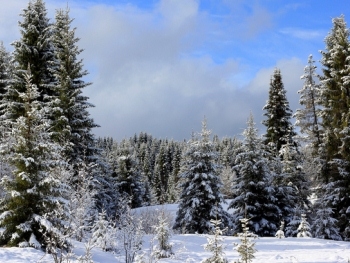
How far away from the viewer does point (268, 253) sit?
1338 cm

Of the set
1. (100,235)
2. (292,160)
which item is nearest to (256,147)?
(292,160)

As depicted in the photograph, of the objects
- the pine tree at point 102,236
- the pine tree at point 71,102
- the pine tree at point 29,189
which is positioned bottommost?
the pine tree at point 102,236

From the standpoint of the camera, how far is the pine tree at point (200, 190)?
23.5 meters

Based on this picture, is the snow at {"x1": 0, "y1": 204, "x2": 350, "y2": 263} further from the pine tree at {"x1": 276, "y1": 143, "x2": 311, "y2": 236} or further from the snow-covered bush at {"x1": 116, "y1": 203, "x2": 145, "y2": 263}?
the pine tree at {"x1": 276, "y1": 143, "x2": 311, "y2": 236}

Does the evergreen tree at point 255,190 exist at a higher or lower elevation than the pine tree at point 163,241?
higher

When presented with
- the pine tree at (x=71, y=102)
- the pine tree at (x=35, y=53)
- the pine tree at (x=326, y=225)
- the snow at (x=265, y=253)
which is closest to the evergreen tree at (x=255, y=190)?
the pine tree at (x=326, y=225)

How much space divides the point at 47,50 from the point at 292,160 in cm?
1713

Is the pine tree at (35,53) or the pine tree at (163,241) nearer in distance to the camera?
the pine tree at (163,241)

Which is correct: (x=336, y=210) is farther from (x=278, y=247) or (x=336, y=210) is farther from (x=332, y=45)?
(x=332, y=45)

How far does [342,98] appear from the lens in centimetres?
2161

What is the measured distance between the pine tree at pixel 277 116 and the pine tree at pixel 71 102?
1419cm

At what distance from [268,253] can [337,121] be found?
1163 centimetres

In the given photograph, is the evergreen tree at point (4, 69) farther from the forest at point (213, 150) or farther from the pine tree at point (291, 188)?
the pine tree at point (291, 188)

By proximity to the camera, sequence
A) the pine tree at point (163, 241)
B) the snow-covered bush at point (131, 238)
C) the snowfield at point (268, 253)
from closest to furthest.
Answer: the snow-covered bush at point (131, 238)
the snowfield at point (268, 253)
the pine tree at point (163, 241)
